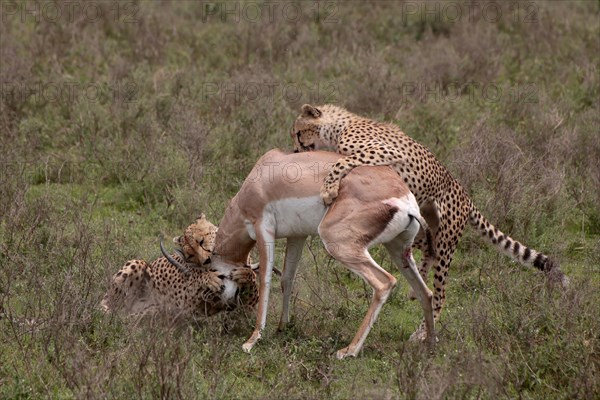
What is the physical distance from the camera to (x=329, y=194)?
5.98 meters

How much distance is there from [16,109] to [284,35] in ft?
11.9

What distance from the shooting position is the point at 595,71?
11.5m

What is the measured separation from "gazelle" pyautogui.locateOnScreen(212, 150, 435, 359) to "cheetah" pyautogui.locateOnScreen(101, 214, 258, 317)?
8cm

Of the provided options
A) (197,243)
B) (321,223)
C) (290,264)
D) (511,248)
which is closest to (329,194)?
(321,223)

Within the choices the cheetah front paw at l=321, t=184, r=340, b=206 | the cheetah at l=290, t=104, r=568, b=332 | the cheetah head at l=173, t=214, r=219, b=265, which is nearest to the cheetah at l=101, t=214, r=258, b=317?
the cheetah head at l=173, t=214, r=219, b=265

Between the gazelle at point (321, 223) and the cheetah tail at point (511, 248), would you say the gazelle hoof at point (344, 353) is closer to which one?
the gazelle at point (321, 223)

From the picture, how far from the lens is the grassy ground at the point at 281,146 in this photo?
5301 mm

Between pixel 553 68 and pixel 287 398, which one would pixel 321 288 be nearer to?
pixel 287 398

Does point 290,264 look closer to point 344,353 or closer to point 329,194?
point 329,194

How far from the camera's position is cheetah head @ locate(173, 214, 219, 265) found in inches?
261

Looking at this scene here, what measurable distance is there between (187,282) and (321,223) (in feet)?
3.68

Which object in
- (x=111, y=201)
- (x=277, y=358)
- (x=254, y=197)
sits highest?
(x=254, y=197)

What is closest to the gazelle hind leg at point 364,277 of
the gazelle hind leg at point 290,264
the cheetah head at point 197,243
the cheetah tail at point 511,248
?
the gazelle hind leg at point 290,264

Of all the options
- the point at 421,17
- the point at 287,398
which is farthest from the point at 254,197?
the point at 421,17
